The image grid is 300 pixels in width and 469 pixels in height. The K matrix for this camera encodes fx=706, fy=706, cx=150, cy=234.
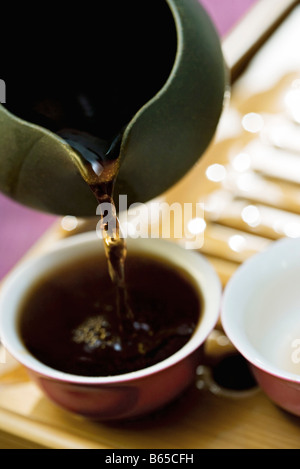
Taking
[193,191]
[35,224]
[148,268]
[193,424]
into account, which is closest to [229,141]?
[193,191]

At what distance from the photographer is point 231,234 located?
3.48 feet

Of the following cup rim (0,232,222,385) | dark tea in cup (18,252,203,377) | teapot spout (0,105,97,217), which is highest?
teapot spout (0,105,97,217)

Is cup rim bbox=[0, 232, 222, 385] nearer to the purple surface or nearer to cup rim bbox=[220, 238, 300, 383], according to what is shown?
cup rim bbox=[220, 238, 300, 383]

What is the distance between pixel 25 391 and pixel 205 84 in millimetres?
445

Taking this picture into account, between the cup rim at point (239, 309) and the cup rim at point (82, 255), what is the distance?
19 millimetres

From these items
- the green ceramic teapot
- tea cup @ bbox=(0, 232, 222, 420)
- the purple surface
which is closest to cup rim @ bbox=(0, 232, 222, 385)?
tea cup @ bbox=(0, 232, 222, 420)

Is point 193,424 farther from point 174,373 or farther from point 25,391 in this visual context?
point 25,391

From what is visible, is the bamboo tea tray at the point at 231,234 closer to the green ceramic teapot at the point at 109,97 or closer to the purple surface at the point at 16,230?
the green ceramic teapot at the point at 109,97

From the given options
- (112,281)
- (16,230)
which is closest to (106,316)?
(112,281)

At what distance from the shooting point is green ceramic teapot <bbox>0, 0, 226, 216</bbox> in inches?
30.3

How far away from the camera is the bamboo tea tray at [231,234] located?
826 millimetres

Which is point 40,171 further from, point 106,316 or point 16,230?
point 16,230

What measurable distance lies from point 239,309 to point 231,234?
0.26 meters

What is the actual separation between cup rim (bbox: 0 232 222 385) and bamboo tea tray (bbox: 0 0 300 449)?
0.10 meters
